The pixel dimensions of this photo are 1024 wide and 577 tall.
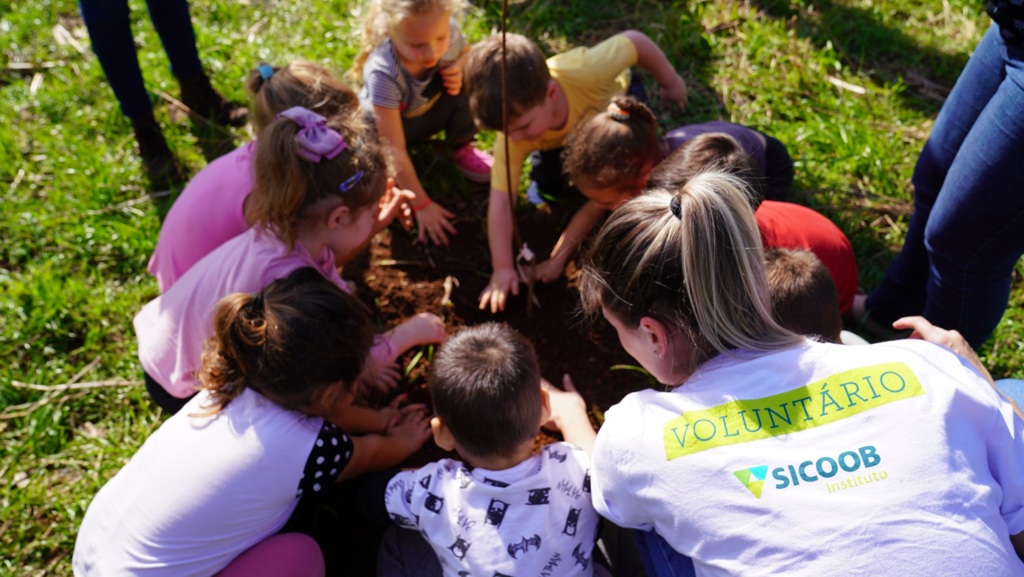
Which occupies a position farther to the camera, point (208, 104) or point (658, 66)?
point (208, 104)

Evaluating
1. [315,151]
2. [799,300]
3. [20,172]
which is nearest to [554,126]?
[315,151]

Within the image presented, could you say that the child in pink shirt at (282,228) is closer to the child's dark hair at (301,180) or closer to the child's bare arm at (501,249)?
the child's dark hair at (301,180)

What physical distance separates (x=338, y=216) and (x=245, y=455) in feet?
2.58

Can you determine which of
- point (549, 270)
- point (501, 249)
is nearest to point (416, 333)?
point (501, 249)

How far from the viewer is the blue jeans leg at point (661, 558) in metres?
1.62

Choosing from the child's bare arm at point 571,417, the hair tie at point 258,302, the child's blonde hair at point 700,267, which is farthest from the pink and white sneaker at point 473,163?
the child's blonde hair at point 700,267

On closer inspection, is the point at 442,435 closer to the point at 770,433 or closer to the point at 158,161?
the point at 770,433

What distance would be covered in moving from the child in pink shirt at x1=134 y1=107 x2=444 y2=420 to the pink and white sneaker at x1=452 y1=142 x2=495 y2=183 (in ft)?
2.74

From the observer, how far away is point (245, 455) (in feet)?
6.13

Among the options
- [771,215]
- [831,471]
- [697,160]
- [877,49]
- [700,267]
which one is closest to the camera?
[831,471]

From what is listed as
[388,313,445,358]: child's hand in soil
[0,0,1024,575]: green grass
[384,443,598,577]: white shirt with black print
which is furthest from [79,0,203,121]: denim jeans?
[384,443,598,577]: white shirt with black print

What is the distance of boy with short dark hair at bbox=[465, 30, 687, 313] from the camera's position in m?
2.54

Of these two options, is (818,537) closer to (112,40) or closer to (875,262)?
(875,262)

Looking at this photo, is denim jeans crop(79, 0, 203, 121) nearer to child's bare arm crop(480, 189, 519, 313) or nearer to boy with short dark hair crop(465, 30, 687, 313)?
boy with short dark hair crop(465, 30, 687, 313)
